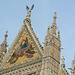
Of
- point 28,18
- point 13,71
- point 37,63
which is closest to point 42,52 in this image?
point 37,63

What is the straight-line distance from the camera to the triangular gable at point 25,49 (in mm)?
24391

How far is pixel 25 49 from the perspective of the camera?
83.0 feet

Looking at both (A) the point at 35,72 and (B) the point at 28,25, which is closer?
(A) the point at 35,72

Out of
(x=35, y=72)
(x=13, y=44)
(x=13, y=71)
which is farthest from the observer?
(x=13, y=44)

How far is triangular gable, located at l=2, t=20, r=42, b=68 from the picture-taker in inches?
960

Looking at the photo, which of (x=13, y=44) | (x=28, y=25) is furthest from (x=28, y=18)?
(x=13, y=44)

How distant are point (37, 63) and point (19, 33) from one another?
4.28m

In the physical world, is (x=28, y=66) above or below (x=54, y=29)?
below

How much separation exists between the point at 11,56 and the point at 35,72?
3.71 metres

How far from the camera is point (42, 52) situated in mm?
23750

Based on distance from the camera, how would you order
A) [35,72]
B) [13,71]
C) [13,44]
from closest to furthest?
[35,72] → [13,71] → [13,44]

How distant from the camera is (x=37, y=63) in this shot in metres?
23.6

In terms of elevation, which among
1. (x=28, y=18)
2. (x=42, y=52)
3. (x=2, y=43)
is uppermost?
(x=28, y=18)

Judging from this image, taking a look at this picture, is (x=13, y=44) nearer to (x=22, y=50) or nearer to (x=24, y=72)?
(x=22, y=50)
